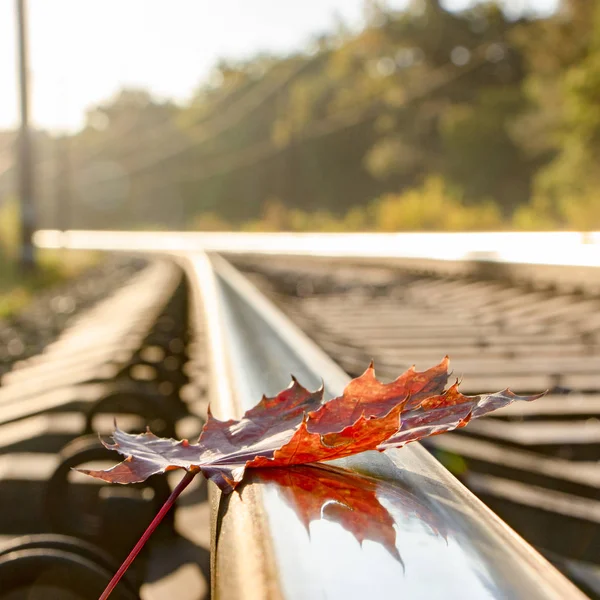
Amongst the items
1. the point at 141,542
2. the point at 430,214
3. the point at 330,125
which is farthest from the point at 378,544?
the point at 330,125

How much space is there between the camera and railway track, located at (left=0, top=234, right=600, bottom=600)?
502 mm

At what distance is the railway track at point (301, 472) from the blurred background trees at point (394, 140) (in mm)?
28092

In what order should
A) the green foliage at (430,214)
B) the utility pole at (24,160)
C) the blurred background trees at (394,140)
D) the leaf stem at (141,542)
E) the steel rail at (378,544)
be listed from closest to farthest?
the steel rail at (378,544)
the leaf stem at (141,542)
the utility pole at (24,160)
the green foliage at (430,214)
the blurred background trees at (394,140)

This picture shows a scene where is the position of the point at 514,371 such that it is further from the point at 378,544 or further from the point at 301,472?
the point at 378,544

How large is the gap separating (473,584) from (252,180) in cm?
7381

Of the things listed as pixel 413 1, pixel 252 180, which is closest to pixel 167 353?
pixel 413 1

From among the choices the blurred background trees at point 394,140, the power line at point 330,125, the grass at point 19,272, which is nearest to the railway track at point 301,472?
the grass at point 19,272

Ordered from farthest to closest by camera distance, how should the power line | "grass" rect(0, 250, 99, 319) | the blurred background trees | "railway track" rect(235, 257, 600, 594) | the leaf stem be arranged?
the power line, the blurred background trees, "grass" rect(0, 250, 99, 319), "railway track" rect(235, 257, 600, 594), the leaf stem

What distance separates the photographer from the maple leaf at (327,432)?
2.21ft

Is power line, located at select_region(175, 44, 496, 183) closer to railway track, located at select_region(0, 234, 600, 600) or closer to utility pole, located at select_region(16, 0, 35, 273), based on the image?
utility pole, located at select_region(16, 0, 35, 273)

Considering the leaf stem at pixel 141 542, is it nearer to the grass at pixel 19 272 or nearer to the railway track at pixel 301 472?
the railway track at pixel 301 472

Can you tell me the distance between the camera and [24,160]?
1588 centimetres

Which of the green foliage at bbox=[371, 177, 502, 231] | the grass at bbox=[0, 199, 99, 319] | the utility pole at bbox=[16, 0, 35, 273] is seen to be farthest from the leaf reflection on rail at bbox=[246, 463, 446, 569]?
the green foliage at bbox=[371, 177, 502, 231]

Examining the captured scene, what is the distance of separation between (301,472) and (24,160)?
16246 mm
